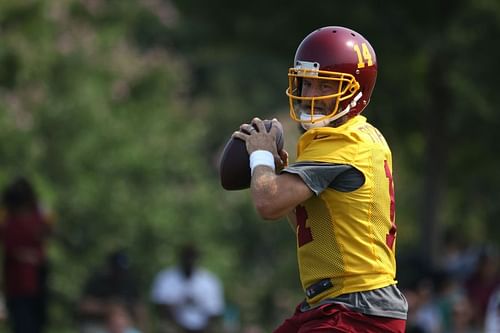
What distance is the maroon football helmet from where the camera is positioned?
18.1 ft

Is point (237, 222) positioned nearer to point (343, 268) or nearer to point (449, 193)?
point (449, 193)

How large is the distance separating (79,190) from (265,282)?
5.34 meters

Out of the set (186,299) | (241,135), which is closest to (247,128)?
(241,135)

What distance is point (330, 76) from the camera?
216 inches

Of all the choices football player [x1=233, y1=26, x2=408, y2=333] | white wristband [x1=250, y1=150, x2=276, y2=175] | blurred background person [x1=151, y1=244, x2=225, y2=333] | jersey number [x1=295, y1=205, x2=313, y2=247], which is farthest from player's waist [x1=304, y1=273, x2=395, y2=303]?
blurred background person [x1=151, y1=244, x2=225, y2=333]

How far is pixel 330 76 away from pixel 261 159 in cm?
46

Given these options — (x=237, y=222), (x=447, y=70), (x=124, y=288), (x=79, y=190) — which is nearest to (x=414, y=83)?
(x=447, y=70)

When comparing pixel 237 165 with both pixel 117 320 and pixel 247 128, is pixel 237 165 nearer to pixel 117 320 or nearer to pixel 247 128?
pixel 247 128

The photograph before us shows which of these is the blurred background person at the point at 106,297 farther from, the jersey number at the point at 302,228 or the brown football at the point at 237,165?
the jersey number at the point at 302,228

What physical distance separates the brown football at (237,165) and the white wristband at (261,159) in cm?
11

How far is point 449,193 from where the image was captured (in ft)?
68.8

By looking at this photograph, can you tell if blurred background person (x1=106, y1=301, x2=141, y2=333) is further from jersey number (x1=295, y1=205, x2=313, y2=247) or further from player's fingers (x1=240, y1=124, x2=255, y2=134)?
jersey number (x1=295, y1=205, x2=313, y2=247)

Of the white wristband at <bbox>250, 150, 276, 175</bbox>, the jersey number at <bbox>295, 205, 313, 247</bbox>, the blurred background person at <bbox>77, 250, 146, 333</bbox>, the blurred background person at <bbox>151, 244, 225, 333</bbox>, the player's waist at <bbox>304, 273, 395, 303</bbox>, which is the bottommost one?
the blurred background person at <bbox>151, 244, 225, 333</bbox>

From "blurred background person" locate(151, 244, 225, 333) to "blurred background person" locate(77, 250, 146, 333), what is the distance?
3.66 ft
